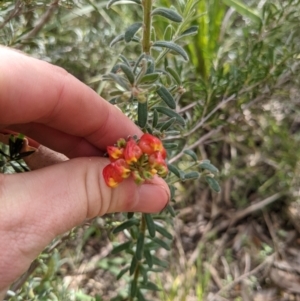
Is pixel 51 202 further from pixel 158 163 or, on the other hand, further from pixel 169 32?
pixel 169 32

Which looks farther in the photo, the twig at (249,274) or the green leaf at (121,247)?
the twig at (249,274)

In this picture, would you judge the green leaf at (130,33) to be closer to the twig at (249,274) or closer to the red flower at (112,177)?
the red flower at (112,177)

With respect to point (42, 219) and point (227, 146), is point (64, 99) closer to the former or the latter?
point (42, 219)

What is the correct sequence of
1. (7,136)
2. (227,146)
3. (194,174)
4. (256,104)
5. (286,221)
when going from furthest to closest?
(227,146) < (286,221) < (256,104) < (194,174) < (7,136)

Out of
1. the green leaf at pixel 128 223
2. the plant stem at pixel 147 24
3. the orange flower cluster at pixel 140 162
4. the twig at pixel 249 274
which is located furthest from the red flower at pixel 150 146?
the twig at pixel 249 274

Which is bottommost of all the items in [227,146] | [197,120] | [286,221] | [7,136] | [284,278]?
[284,278]

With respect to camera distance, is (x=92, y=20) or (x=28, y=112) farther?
(x=92, y=20)

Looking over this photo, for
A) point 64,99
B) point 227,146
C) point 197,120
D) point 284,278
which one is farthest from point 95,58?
point 284,278
